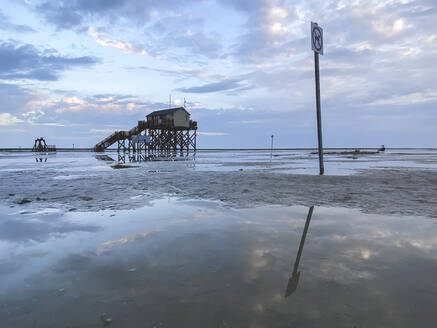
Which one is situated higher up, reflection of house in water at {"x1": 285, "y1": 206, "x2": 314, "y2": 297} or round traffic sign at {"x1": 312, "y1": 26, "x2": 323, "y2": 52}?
Answer: round traffic sign at {"x1": 312, "y1": 26, "x2": 323, "y2": 52}

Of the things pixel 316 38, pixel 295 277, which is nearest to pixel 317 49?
pixel 316 38

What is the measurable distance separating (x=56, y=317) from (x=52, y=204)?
6.46 m

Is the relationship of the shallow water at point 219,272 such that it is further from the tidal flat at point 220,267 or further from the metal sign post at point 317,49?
the metal sign post at point 317,49

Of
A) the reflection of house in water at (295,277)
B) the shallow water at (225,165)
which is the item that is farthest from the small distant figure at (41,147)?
the reflection of house in water at (295,277)

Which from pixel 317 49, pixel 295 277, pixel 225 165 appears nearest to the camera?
pixel 295 277

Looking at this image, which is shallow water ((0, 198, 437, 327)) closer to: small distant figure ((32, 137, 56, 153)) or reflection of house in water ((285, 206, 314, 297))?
reflection of house in water ((285, 206, 314, 297))

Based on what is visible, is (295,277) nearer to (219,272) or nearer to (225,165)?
(219,272)

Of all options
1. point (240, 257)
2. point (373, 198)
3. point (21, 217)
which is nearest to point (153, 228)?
point (240, 257)

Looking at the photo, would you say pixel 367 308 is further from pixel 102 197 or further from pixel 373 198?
pixel 102 197

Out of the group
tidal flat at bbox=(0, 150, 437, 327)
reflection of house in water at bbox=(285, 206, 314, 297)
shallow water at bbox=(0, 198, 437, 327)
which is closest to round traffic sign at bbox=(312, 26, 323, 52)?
tidal flat at bbox=(0, 150, 437, 327)

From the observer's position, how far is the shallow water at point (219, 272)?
2.31 meters

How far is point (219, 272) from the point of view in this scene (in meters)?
3.15

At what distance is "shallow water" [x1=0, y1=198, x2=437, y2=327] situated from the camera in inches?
91.0

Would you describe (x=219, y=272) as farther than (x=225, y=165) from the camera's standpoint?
No
